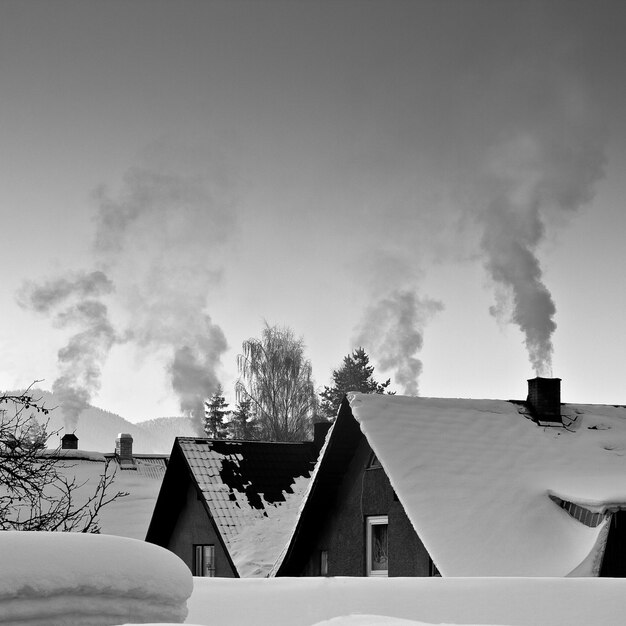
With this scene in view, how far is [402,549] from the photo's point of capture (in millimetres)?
17719

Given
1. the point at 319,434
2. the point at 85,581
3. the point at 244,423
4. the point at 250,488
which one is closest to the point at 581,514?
the point at 250,488

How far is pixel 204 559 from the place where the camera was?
2336 cm

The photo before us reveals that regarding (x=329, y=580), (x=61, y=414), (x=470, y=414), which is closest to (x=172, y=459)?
(x=470, y=414)

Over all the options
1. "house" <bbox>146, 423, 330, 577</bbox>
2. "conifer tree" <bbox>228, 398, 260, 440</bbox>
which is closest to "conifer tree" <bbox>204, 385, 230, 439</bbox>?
"conifer tree" <bbox>228, 398, 260, 440</bbox>

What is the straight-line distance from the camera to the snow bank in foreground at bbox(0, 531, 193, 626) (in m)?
2.54

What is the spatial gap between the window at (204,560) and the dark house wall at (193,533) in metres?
0.13

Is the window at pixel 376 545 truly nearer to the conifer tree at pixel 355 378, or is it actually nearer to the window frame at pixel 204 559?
the window frame at pixel 204 559

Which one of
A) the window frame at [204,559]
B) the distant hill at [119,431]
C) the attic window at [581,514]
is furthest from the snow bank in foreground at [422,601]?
the distant hill at [119,431]

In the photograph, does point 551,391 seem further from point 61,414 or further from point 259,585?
point 61,414

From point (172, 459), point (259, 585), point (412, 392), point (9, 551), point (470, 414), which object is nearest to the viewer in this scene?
point (9, 551)

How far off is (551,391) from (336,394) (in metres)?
35.0

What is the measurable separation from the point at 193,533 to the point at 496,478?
8401 millimetres

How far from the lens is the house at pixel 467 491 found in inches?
629

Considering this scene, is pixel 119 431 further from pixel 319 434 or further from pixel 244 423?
pixel 319 434
